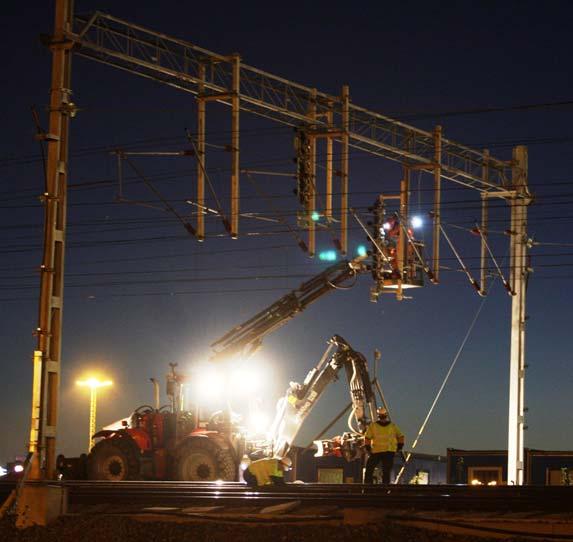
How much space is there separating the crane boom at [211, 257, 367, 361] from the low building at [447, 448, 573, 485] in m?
11.1

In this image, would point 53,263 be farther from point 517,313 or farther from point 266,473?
point 517,313

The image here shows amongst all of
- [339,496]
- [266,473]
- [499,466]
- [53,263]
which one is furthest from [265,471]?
[499,466]

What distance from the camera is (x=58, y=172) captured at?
2608 centimetres

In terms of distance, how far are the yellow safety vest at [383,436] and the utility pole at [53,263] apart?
21.6 ft

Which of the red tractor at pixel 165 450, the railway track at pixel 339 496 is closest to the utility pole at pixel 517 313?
the red tractor at pixel 165 450

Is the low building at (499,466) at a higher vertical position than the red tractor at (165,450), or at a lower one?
lower

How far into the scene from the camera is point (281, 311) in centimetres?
3341

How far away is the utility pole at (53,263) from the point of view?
25.0 meters

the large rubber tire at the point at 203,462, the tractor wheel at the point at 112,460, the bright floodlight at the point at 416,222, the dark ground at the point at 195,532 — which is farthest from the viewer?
the bright floodlight at the point at 416,222

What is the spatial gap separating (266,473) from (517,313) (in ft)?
46.4

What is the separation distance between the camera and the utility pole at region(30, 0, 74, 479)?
25.0 meters

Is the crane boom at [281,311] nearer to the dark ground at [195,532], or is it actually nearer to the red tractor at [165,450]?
the red tractor at [165,450]

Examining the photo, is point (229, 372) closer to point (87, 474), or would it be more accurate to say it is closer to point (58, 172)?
point (87, 474)

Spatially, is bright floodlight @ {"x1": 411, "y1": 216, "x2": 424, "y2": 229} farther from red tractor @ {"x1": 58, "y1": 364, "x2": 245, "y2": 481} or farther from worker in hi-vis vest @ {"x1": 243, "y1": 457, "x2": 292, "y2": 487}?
worker in hi-vis vest @ {"x1": 243, "y1": 457, "x2": 292, "y2": 487}
